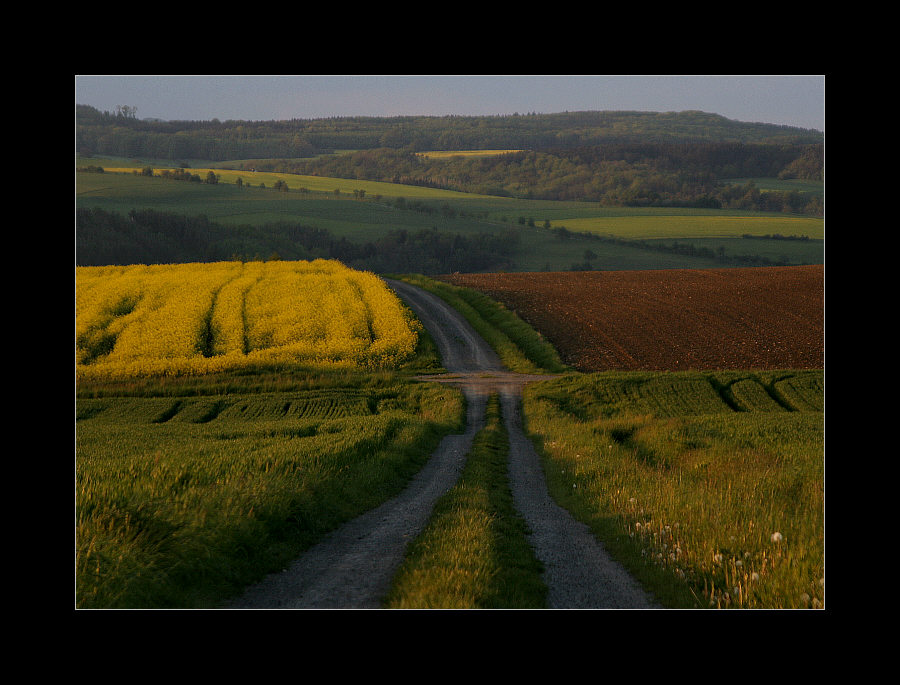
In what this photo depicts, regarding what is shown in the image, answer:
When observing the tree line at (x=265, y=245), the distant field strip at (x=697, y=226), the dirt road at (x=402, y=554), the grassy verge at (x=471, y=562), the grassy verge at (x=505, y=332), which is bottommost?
the dirt road at (x=402, y=554)

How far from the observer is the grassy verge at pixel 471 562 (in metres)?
7.34

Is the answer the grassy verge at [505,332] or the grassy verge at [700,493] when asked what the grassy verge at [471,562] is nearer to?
the grassy verge at [700,493]

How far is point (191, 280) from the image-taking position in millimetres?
66562

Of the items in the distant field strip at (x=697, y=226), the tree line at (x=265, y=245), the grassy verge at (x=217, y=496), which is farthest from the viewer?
the distant field strip at (x=697, y=226)

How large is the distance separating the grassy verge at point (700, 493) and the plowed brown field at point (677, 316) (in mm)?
9730

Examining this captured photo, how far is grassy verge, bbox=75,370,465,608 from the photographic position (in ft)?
26.1

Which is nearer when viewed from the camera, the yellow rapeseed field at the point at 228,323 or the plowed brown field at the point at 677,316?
the yellow rapeseed field at the point at 228,323

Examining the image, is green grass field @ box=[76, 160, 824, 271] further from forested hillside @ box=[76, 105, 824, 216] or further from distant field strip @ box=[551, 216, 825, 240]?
forested hillside @ box=[76, 105, 824, 216]

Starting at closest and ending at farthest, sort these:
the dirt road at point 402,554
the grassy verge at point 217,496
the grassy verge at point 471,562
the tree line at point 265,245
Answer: the grassy verge at point 471,562, the grassy verge at point 217,496, the dirt road at point 402,554, the tree line at point 265,245

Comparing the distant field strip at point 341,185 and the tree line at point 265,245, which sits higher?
the distant field strip at point 341,185

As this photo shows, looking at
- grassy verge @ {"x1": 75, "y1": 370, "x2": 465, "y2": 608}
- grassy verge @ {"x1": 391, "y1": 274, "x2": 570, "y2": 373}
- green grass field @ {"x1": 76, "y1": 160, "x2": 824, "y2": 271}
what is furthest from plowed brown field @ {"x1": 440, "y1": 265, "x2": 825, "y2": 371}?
green grass field @ {"x1": 76, "y1": 160, "x2": 824, "y2": 271}

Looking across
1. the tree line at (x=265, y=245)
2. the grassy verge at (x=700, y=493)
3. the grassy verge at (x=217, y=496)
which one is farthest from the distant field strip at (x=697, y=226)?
the grassy verge at (x=217, y=496)

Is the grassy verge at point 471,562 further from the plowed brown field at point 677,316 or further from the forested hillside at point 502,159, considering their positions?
the forested hillside at point 502,159
